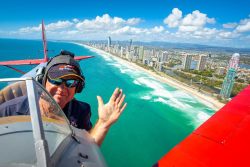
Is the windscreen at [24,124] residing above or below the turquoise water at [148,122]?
above

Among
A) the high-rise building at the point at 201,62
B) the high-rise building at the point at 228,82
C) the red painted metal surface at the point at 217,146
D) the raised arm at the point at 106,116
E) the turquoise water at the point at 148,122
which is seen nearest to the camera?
the raised arm at the point at 106,116

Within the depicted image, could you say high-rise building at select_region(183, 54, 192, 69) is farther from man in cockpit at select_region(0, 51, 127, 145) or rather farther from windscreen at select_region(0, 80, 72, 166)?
windscreen at select_region(0, 80, 72, 166)

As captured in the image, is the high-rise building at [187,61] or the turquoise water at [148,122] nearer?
the turquoise water at [148,122]

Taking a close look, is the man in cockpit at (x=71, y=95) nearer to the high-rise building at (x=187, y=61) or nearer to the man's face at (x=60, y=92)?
the man's face at (x=60, y=92)

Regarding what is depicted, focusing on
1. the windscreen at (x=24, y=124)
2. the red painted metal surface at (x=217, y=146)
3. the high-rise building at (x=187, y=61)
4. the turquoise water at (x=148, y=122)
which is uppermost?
the windscreen at (x=24, y=124)

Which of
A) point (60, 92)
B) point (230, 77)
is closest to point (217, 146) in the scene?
point (60, 92)

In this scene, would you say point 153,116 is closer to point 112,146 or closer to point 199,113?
point 199,113

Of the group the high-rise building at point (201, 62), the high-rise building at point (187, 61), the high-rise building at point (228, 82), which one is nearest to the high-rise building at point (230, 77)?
the high-rise building at point (228, 82)
